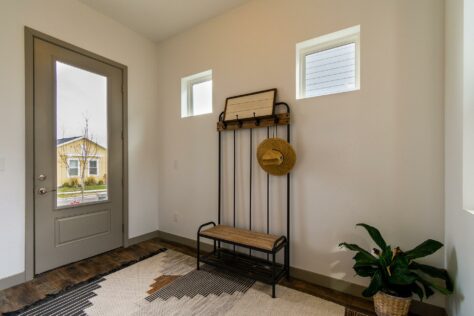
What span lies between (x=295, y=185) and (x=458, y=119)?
1.26 m

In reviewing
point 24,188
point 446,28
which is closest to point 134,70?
point 24,188

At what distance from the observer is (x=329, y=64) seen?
219cm

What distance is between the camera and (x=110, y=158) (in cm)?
288

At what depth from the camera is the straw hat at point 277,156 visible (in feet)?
7.09

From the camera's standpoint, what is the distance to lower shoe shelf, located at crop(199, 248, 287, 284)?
215 centimetres

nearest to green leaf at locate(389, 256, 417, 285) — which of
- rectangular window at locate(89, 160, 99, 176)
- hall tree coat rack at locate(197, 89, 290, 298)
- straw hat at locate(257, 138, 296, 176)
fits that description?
hall tree coat rack at locate(197, 89, 290, 298)

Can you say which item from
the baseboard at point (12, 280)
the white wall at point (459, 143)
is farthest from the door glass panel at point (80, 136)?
the white wall at point (459, 143)

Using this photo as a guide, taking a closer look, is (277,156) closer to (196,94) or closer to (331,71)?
(331,71)

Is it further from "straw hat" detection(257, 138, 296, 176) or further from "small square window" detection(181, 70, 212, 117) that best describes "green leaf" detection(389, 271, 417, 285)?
"small square window" detection(181, 70, 212, 117)

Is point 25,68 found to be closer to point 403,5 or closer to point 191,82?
point 191,82

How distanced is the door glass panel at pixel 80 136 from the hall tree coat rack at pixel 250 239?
4.79 ft

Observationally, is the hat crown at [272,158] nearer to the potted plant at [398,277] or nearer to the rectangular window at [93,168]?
the potted plant at [398,277]

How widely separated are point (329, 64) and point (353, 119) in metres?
0.63

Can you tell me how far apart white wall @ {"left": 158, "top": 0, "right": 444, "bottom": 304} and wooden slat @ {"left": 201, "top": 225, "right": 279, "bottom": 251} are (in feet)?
0.93
